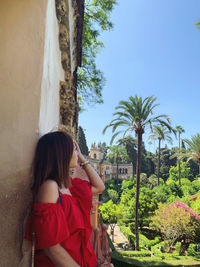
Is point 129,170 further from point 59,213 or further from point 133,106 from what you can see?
point 59,213

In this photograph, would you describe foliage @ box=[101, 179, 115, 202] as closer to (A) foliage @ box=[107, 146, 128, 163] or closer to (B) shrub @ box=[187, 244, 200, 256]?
(A) foliage @ box=[107, 146, 128, 163]

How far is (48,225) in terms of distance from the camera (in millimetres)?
1017

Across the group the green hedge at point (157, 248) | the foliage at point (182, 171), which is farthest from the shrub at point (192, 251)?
the foliage at point (182, 171)

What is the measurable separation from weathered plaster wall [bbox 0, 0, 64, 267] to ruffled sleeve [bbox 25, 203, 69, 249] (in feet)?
0.83

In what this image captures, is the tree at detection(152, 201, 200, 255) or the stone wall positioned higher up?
the stone wall

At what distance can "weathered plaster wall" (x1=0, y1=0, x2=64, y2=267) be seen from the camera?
3.89ft

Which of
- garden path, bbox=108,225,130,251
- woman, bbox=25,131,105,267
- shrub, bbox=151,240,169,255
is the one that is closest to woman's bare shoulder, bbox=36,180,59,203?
woman, bbox=25,131,105,267

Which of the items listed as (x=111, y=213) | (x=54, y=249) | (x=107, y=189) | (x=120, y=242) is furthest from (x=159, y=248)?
(x=107, y=189)

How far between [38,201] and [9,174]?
28 cm

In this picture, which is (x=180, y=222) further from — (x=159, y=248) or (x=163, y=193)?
(x=163, y=193)

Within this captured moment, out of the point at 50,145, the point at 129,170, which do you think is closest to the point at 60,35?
the point at 50,145

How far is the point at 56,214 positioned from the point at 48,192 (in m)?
0.13

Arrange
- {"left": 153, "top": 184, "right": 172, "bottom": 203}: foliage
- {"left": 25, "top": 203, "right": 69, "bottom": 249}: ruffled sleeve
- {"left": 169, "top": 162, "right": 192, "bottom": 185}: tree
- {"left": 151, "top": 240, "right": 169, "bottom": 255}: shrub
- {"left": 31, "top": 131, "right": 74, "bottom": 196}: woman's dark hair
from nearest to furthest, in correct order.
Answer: {"left": 25, "top": 203, "right": 69, "bottom": 249}: ruffled sleeve < {"left": 31, "top": 131, "right": 74, "bottom": 196}: woman's dark hair < {"left": 151, "top": 240, "right": 169, "bottom": 255}: shrub < {"left": 153, "top": 184, "right": 172, "bottom": 203}: foliage < {"left": 169, "top": 162, "right": 192, "bottom": 185}: tree

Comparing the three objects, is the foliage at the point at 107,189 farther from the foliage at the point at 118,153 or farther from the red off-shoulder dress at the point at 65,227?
the red off-shoulder dress at the point at 65,227
